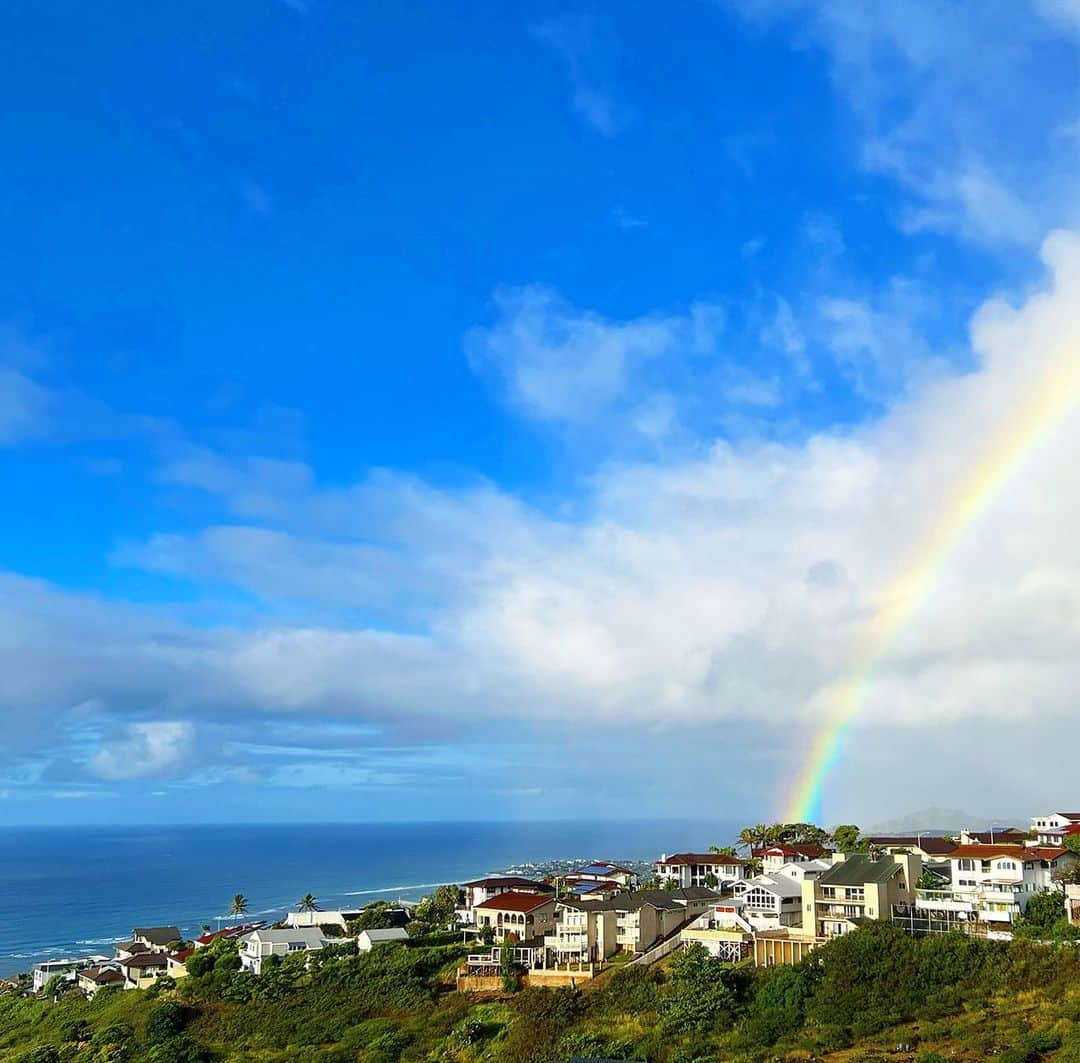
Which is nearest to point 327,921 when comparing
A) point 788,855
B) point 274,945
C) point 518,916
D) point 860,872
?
point 274,945

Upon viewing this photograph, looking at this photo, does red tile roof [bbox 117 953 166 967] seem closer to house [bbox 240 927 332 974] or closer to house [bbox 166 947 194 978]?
house [bbox 166 947 194 978]

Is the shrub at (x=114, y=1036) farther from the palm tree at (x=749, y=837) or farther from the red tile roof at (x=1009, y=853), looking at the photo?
the palm tree at (x=749, y=837)

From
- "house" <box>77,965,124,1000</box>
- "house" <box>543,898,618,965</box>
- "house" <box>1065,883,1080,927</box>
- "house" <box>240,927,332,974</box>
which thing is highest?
"house" <box>1065,883,1080,927</box>

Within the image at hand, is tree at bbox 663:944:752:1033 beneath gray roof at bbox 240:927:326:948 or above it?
above

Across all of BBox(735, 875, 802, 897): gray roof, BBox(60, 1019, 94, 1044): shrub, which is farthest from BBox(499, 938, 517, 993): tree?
BBox(60, 1019, 94, 1044): shrub

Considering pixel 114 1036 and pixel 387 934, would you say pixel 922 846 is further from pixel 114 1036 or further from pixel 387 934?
pixel 114 1036

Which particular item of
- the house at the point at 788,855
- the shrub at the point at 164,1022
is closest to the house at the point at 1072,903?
the house at the point at 788,855

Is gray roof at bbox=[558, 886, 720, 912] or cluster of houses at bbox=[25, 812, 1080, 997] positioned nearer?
cluster of houses at bbox=[25, 812, 1080, 997]
